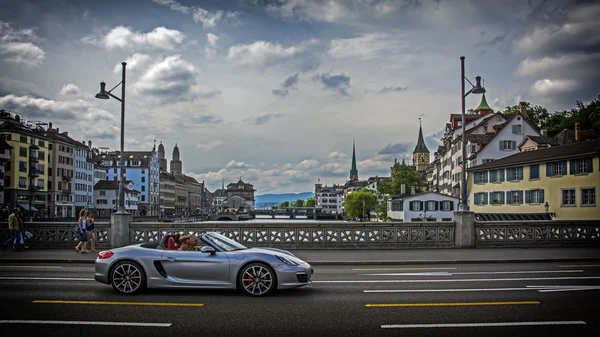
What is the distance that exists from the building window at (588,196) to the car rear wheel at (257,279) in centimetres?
3911

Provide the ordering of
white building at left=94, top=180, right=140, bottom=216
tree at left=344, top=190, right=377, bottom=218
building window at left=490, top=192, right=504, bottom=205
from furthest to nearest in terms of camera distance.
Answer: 1. tree at left=344, top=190, right=377, bottom=218
2. white building at left=94, top=180, right=140, bottom=216
3. building window at left=490, top=192, right=504, bottom=205

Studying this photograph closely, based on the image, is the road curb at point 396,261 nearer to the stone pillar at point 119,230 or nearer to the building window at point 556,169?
the stone pillar at point 119,230

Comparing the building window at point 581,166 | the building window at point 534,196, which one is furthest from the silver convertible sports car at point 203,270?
the building window at point 534,196

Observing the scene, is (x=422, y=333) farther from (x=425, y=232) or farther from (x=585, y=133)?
(x=585, y=133)

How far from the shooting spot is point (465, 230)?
22641mm

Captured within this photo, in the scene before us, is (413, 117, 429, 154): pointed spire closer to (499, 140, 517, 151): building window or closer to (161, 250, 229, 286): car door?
(499, 140, 517, 151): building window

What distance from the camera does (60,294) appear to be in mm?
11133

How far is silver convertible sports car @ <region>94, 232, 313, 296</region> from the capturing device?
10.9 metres

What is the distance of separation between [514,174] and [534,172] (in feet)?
12.2

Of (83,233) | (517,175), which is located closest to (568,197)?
(517,175)

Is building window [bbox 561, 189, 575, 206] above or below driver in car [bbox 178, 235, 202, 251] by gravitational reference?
above

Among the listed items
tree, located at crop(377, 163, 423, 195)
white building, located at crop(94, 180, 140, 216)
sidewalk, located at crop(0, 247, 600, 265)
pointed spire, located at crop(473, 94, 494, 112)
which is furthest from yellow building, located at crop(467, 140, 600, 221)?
white building, located at crop(94, 180, 140, 216)

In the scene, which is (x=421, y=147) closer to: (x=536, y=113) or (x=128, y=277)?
(x=536, y=113)

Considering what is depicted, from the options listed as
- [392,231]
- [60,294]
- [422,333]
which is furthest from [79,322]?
[392,231]
